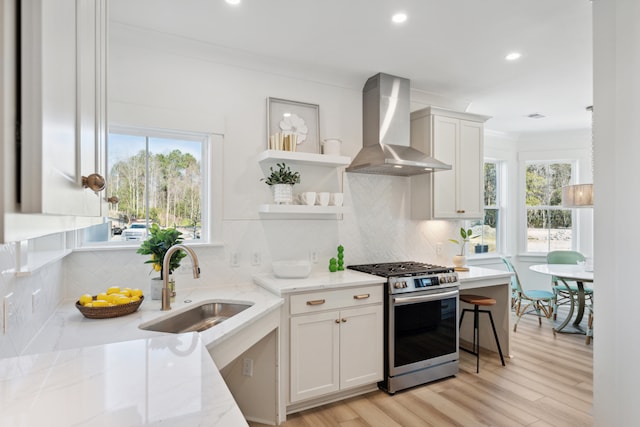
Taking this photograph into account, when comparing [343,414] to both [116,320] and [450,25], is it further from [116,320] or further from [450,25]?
[450,25]

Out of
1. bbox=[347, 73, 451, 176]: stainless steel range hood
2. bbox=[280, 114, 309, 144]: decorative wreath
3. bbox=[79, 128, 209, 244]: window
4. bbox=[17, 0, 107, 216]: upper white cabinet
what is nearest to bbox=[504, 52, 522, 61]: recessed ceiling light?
bbox=[347, 73, 451, 176]: stainless steel range hood

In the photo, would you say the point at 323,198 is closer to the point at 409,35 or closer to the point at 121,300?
the point at 409,35

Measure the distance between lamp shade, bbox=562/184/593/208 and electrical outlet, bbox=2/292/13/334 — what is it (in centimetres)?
502

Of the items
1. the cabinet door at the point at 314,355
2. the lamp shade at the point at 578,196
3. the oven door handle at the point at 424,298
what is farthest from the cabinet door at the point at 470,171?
the cabinet door at the point at 314,355

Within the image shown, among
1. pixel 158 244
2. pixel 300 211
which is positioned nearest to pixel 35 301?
pixel 158 244

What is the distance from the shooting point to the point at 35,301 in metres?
1.58

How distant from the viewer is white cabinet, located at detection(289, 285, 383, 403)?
8.23 ft

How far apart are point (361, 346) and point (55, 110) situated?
8.67 feet

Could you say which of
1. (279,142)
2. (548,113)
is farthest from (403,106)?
(548,113)

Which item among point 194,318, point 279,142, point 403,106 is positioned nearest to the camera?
point 194,318

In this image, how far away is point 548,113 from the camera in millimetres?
4625

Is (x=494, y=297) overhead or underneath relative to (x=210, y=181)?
underneath

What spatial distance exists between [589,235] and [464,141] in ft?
11.1

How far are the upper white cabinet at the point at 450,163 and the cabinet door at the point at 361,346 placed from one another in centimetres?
134
